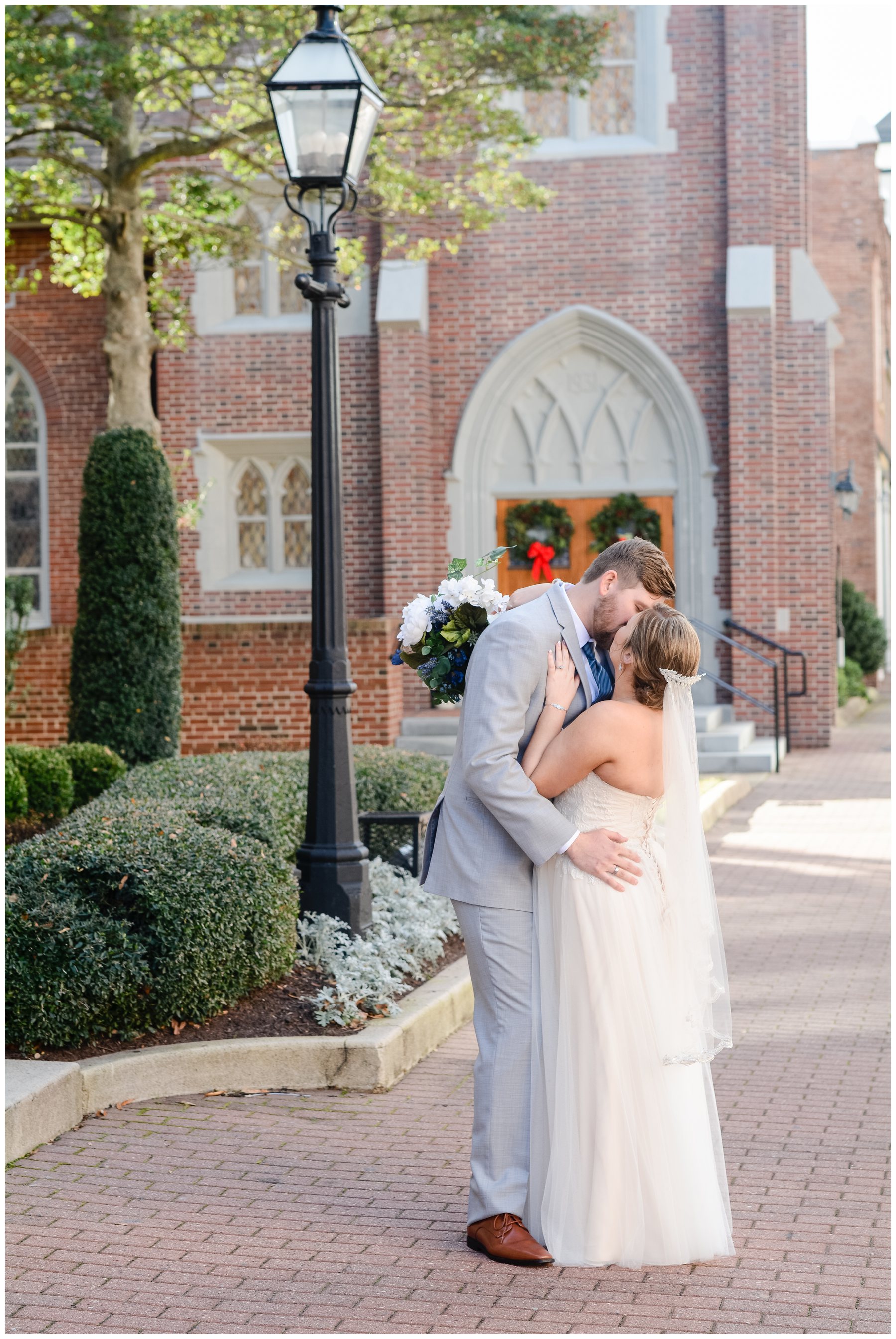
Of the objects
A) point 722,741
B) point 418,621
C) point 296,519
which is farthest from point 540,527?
point 418,621

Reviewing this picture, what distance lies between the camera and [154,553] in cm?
1185

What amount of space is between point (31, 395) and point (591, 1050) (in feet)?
53.7

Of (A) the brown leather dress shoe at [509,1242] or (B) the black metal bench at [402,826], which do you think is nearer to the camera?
(A) the brown leather dress shoe at [509,1242]

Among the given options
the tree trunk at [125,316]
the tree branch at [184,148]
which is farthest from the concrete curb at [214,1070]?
the tree branch at [184,148]

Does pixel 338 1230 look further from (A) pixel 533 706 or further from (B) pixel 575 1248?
(A) pixel 533 706

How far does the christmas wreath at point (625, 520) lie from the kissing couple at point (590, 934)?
13.7 metres

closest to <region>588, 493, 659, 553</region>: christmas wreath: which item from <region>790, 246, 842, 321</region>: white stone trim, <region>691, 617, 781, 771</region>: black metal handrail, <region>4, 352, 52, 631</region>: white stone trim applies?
<region>691, 617, 781, 771</region>: black metal handrail

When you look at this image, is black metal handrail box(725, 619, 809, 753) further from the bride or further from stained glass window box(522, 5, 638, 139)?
the bride

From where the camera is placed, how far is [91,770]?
1070cm

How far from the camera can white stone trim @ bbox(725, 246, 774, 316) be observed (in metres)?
16.7

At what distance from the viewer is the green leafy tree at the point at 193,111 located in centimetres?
1165

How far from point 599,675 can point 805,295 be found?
14408mm

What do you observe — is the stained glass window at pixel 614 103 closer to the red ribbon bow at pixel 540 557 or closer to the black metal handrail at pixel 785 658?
the black metal handrail at pixel 785 658

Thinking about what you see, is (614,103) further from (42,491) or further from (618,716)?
(618,716)
